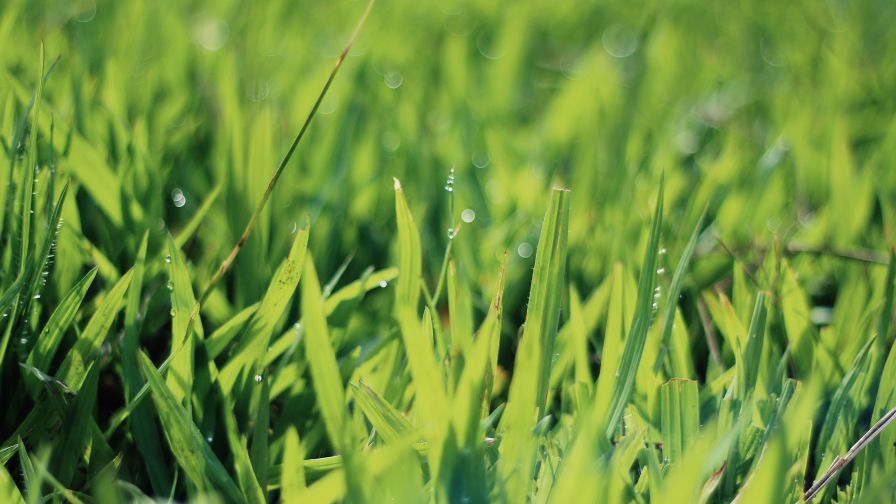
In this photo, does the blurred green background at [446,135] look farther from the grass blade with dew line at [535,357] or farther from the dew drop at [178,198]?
the grass blade with dew line at [535,357]

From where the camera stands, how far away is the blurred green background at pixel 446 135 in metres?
0.81

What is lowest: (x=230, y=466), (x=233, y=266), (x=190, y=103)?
(x=230, y=466)

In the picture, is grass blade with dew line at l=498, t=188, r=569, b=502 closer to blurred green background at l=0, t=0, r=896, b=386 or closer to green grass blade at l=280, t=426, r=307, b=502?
green grass blade at l=280, t=426, r=307, b=502

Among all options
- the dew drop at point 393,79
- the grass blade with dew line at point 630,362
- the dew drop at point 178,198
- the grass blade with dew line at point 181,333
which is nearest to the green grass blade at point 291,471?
the grass blade with dew line at point 181,333

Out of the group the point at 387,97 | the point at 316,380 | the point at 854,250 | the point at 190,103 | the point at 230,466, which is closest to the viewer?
the point at 316,380

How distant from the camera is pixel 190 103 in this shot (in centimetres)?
102

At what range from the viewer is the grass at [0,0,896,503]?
51 centimetres

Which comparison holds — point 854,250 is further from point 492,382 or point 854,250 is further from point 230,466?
point 230,466

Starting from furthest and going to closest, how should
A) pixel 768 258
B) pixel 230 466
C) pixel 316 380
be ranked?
pixel 768 258 < pixel 230 466 < pixel 316 380

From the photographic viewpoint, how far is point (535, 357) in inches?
18.2

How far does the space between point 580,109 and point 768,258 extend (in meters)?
0.46

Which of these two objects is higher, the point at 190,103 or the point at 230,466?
the point at 190,103

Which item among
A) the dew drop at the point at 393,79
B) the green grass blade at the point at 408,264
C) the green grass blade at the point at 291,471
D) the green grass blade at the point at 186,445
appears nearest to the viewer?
the green grass blade at the point at 291,471

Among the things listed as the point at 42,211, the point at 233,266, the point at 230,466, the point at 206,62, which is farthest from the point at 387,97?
the point at 230,466
